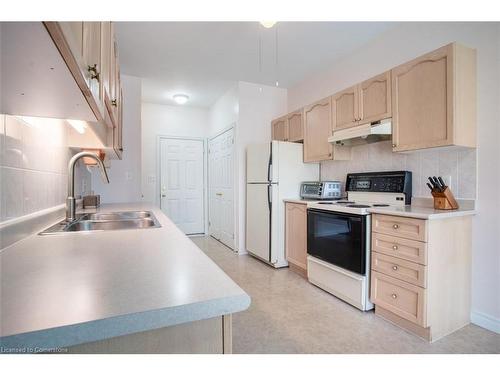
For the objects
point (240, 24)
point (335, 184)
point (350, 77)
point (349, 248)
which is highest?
point (240, 24)

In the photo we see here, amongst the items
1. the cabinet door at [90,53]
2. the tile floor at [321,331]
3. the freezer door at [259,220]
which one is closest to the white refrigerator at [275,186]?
the freezer door at [259,220]

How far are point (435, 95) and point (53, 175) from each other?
8.37 feet

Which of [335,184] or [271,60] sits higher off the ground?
[271,60]

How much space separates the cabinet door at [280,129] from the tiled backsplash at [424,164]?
103 cm

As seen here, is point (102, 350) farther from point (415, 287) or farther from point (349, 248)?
point (349, 248)

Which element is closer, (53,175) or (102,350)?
(102,350)

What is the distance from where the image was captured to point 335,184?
299cm

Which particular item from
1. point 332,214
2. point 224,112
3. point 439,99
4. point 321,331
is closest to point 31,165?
point 321,331

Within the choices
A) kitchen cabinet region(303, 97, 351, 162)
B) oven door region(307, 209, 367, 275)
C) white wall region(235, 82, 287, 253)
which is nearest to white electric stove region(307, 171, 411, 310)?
oven door region(307, 209, 367, 275)

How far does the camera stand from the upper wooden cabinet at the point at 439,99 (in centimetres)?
177

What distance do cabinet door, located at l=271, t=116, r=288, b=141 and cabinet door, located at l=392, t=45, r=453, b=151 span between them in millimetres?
1652
